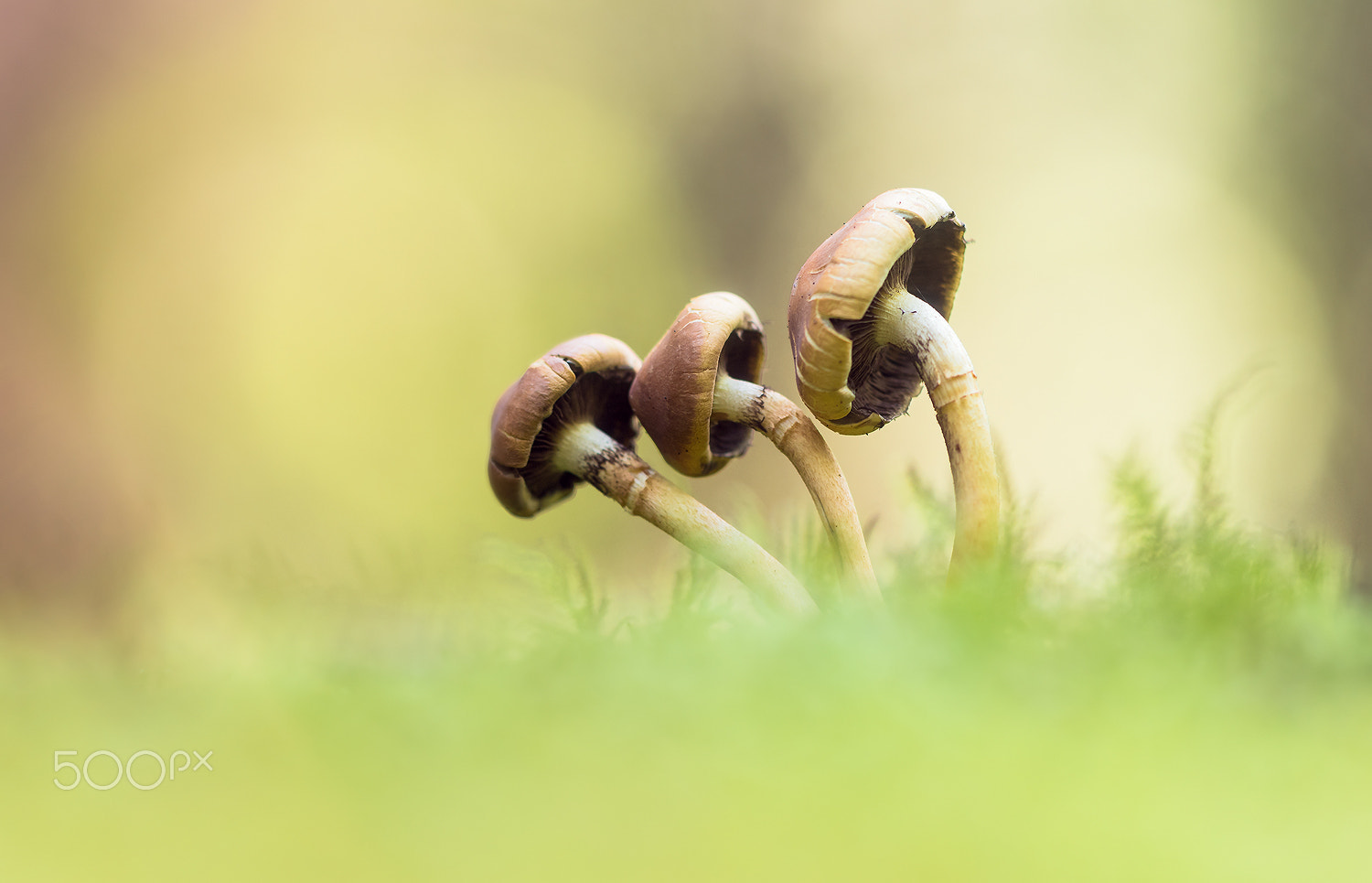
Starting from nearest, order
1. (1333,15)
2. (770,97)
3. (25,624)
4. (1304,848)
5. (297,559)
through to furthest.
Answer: (1304,848) → (25,624) → (297,559) → (1333,15) → (770,97)

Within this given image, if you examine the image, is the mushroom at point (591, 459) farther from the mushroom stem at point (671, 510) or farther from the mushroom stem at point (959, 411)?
the mushroom stem at point (959, 411)

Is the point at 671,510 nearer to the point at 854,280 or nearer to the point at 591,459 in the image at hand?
the point at 591,459

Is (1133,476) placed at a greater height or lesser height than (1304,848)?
greater

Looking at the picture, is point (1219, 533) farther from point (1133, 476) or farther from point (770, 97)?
point (770, 97)

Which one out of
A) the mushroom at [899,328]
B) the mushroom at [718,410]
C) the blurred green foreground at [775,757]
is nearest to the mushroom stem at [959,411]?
the mushroom at [899,328]

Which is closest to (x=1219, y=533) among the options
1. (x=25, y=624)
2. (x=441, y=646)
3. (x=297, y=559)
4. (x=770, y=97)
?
(x=441, y=646)

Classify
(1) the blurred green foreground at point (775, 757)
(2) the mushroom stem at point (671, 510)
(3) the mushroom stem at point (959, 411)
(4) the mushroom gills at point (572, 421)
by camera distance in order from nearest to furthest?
(1) the blurred green foreground at point (775, 757)
(3) the mushroom stem at point (959, 411)
(2) the mushroom stem at point (671, 510)
(4) the mushroom gills at point (572, 421)

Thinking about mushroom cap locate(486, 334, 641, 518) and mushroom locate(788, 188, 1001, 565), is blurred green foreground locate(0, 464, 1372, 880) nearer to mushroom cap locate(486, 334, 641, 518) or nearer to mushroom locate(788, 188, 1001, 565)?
mushroom locate(788, 188, 1001, 565)
